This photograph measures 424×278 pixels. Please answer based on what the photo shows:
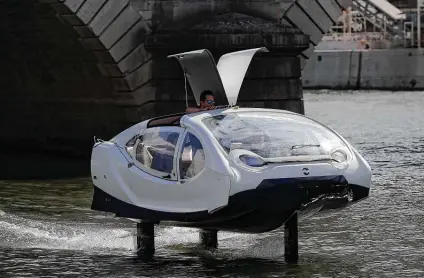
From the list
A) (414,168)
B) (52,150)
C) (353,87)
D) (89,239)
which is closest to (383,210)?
(89,239)

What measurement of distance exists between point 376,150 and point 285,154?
65.4 feet

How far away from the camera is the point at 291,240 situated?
15984 millimetres

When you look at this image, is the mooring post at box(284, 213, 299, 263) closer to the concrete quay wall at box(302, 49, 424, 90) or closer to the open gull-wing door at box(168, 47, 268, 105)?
the open gull-wing door at box(168, 47, 268, 105)

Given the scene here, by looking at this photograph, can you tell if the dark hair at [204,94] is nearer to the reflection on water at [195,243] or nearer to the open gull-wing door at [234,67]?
the open gull-wing door at [234,67]

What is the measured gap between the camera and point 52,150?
3528 centimetres

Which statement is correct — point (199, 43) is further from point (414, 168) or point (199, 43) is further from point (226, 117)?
point (226, 117)

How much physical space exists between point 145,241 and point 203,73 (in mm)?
2281

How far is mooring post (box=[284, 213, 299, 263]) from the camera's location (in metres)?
15.7

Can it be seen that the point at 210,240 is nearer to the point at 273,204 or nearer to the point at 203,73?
the point at 203,73

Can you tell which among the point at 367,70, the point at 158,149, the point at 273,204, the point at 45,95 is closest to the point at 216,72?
the point at 158,149

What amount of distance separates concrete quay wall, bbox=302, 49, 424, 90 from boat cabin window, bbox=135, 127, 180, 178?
201ft

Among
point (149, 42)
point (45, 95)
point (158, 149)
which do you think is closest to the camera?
point (158, 149)

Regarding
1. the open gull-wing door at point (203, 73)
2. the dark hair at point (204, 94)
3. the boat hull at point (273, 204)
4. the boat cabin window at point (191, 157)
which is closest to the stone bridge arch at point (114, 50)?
the open gull-wing door at point (203, 73)

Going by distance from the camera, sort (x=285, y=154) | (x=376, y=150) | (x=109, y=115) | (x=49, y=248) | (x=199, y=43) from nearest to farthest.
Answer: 1. (x=285, y=154)
2. (x=49, y=248)
3. (x=199, y=43)
4. (x=109, y=115)
5. (x=376, y=150)
